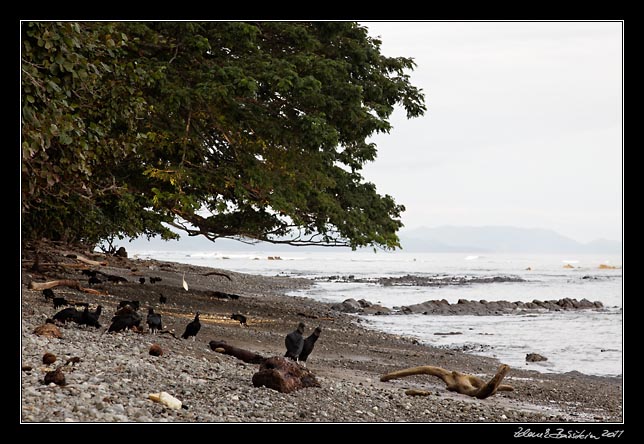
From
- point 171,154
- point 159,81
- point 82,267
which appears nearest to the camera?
point 159,81

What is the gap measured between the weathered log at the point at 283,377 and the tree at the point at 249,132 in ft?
21.3

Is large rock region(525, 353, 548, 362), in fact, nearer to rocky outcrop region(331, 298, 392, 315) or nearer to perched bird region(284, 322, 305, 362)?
perched bird region(284, 322, 305, 362)

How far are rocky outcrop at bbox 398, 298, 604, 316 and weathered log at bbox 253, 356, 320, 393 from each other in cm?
1962

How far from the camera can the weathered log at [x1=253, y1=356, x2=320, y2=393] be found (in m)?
8.27

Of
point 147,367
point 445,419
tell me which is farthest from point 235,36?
point 445,419

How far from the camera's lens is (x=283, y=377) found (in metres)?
8.29

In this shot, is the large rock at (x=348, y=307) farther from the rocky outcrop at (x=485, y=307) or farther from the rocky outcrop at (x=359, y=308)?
the rocky outcrop at (x=485, y=307)

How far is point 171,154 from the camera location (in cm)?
1767

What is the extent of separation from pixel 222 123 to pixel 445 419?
1057 cm

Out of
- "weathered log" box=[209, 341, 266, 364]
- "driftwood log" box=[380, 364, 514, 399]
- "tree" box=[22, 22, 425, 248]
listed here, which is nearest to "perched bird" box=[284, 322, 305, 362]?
"weathered log" box=[209, 341, 266, 364]

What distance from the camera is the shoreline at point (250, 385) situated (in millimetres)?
7203

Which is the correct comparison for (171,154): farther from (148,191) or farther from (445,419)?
(445,419)
